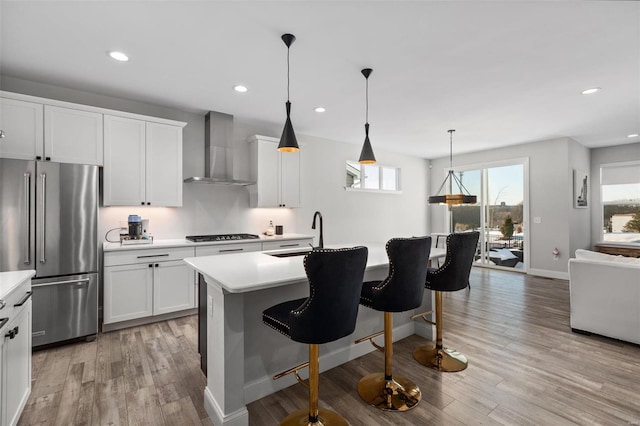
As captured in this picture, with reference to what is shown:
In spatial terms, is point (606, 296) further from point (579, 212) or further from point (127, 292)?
point (127, 292)

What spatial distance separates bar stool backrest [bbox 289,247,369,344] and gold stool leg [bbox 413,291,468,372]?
1.35m

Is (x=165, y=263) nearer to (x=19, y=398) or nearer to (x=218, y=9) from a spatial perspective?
(x=19, y=398)

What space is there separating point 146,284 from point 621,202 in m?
8.94

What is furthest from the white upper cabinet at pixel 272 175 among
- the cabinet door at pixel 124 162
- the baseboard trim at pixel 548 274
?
the baseboard trim at pixel 548 274

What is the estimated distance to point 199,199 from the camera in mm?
4340

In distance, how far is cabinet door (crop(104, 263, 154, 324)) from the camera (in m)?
3.23

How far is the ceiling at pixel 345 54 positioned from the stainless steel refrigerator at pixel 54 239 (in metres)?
1.08

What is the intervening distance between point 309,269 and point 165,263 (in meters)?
A: 2.70

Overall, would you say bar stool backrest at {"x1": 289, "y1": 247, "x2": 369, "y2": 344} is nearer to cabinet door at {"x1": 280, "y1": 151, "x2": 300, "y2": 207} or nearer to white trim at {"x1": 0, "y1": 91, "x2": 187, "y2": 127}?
white trim at {"x1": 0, "y1": 91, "x2": 187, "y2": 127}

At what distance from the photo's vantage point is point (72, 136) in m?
3.19

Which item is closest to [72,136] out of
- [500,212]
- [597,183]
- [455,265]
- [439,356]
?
[455,265]

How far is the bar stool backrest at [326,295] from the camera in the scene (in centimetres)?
154

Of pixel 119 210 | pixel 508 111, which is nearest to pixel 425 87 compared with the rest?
pixel 508 111

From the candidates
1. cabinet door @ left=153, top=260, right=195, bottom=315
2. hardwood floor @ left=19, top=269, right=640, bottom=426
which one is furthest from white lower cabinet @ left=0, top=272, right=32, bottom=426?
cabinet door @ left=153, top=260, right=195, bottom=315
